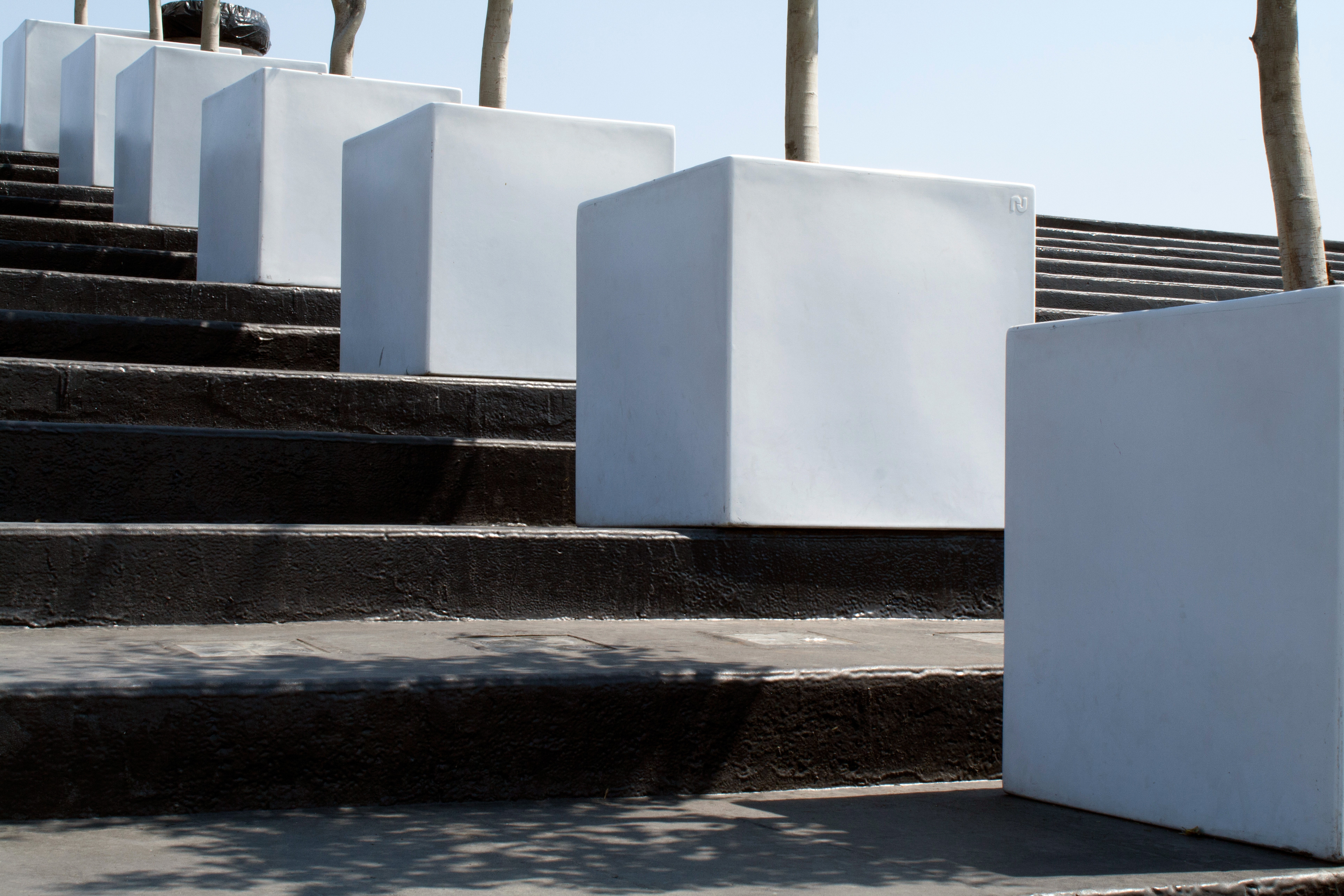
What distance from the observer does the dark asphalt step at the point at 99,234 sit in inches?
279

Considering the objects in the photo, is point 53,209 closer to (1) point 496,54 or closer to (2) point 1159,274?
(1) point 496,54

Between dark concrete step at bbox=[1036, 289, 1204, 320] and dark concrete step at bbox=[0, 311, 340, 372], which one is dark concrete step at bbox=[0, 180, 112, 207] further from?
dark concrete step at bbox=[1036, 289, 1204, 320]

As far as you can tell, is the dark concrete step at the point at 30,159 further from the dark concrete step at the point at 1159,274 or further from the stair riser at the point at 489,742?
the stair riser at the point at 489,742

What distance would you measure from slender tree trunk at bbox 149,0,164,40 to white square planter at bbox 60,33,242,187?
6.85ft

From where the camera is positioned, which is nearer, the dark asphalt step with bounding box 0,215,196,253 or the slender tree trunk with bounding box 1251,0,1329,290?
the slender tree trunk with bounding box 1251,0,1329,290

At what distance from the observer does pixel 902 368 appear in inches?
174

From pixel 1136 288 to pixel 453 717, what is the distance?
24.8 feet

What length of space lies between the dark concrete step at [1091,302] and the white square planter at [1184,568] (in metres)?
5.30

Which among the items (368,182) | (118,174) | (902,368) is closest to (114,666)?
(902,368)

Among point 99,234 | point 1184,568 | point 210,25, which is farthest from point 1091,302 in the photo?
point 210,25

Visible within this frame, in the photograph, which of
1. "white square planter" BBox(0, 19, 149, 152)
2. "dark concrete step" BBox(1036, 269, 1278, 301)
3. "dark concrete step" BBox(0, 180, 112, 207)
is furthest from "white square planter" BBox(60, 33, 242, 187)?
"dark concrete step" BBox(1036, 269, 1278, 301)

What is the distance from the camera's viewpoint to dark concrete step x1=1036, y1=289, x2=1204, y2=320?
816 centimetres

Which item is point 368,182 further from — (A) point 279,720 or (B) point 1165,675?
(B) point 1165,675

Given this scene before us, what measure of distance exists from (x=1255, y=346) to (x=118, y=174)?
8.24 meters
